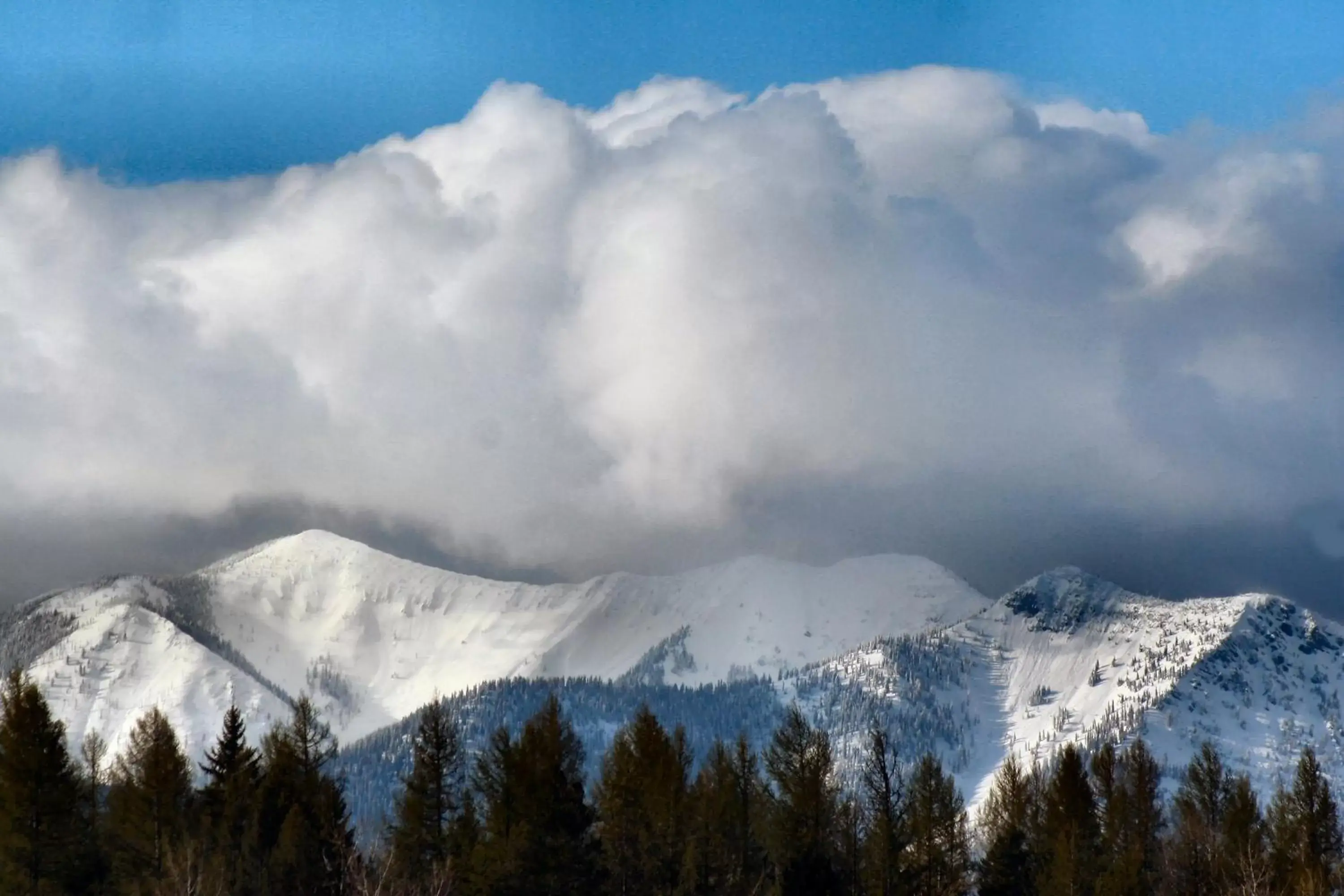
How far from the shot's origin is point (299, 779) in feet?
279

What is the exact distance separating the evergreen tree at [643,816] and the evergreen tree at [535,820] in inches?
73.5

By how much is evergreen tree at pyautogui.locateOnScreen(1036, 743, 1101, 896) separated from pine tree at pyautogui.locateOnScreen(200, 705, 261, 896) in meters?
40.3

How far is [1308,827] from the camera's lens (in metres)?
104

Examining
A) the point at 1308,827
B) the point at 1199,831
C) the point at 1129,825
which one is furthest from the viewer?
the point at 1308,827

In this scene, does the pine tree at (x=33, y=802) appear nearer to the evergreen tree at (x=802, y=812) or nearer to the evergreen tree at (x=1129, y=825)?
the evergreen tree at (x=802, y=812)

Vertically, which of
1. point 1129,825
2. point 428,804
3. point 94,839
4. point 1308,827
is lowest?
point 1308,827

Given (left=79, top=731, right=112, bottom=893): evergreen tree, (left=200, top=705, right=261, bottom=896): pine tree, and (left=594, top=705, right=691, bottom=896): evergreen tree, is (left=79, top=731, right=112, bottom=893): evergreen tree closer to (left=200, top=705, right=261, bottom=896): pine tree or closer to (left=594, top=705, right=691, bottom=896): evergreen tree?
Result: (left=200, top=705, right=261, bottom=896): pine tree

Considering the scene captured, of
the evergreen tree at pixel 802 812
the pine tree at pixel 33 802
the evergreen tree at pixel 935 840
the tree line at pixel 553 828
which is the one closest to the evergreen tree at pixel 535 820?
the tree line at pixel 553 828

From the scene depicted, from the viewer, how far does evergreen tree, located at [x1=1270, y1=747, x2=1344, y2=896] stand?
305 feet

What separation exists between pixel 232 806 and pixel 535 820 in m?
15.9

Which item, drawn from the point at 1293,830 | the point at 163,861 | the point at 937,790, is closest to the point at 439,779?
the point at 163,861

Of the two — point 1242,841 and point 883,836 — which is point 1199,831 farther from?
point 883,836

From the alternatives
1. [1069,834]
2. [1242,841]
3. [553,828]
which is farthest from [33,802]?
[1242,841]

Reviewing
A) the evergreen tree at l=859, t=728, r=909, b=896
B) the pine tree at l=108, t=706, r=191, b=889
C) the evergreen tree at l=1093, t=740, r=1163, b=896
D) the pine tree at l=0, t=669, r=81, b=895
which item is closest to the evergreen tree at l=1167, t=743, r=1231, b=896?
the evergreen tree at l=1093, t=740, r=1163, b=896
